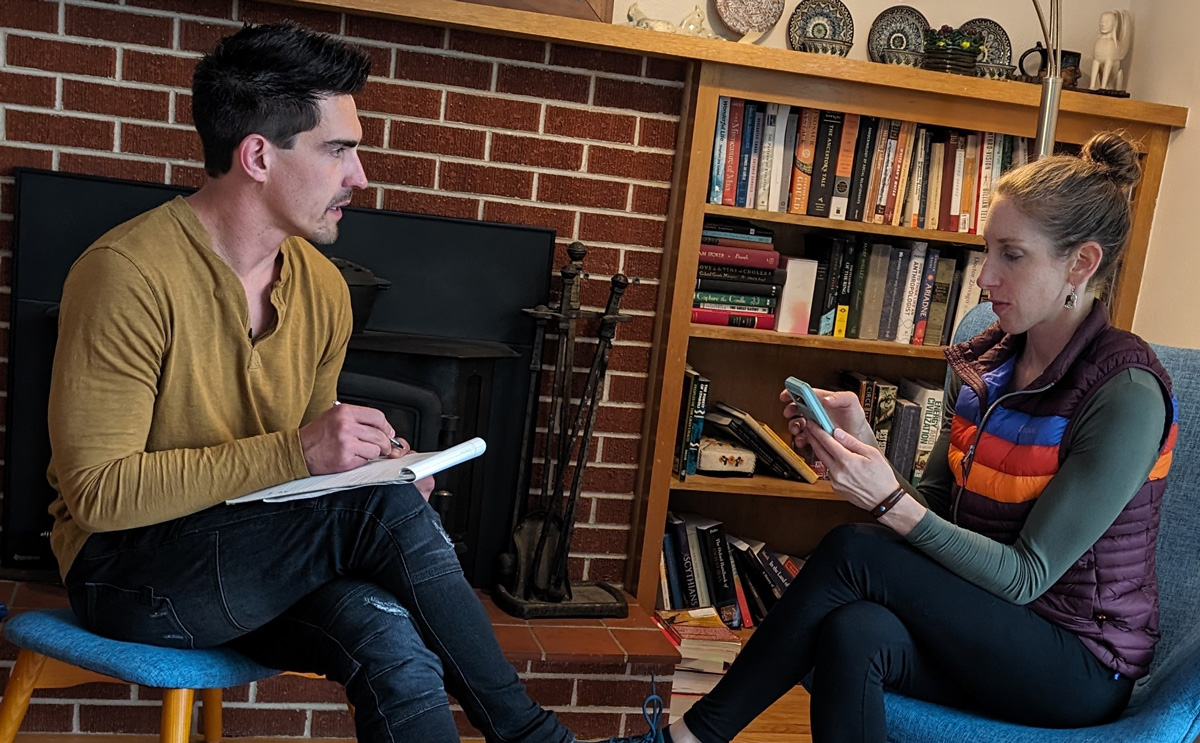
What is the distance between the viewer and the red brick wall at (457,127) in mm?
2215

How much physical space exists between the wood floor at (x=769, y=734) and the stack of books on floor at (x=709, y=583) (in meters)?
0.15

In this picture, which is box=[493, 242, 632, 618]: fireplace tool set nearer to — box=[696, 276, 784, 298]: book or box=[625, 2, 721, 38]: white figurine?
box=[696, 276, 784, 298]: book

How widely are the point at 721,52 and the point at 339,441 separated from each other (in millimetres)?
1285

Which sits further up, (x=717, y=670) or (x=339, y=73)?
(x=339, y=73)

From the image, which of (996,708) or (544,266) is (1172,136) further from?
(996,708)

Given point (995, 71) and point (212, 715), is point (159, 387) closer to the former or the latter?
point (212, 715)

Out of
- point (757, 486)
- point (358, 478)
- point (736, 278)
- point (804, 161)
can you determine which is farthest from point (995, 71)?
point (358, 478)

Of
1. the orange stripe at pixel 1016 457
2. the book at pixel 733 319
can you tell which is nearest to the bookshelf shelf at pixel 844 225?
the book at pixel 733 319

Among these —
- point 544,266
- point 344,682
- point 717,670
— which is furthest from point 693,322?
point 344,682

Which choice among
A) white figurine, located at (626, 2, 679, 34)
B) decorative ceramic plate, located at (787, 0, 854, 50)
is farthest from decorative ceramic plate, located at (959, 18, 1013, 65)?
white figurine, located at (626, 2, 679, 34)

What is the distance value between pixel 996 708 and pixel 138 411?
1.18 metres

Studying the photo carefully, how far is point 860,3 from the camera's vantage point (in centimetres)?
273

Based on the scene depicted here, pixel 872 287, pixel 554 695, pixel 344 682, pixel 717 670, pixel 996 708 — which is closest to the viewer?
pixel 344 682

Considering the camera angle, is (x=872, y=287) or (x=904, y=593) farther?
(x=872, y=287)
